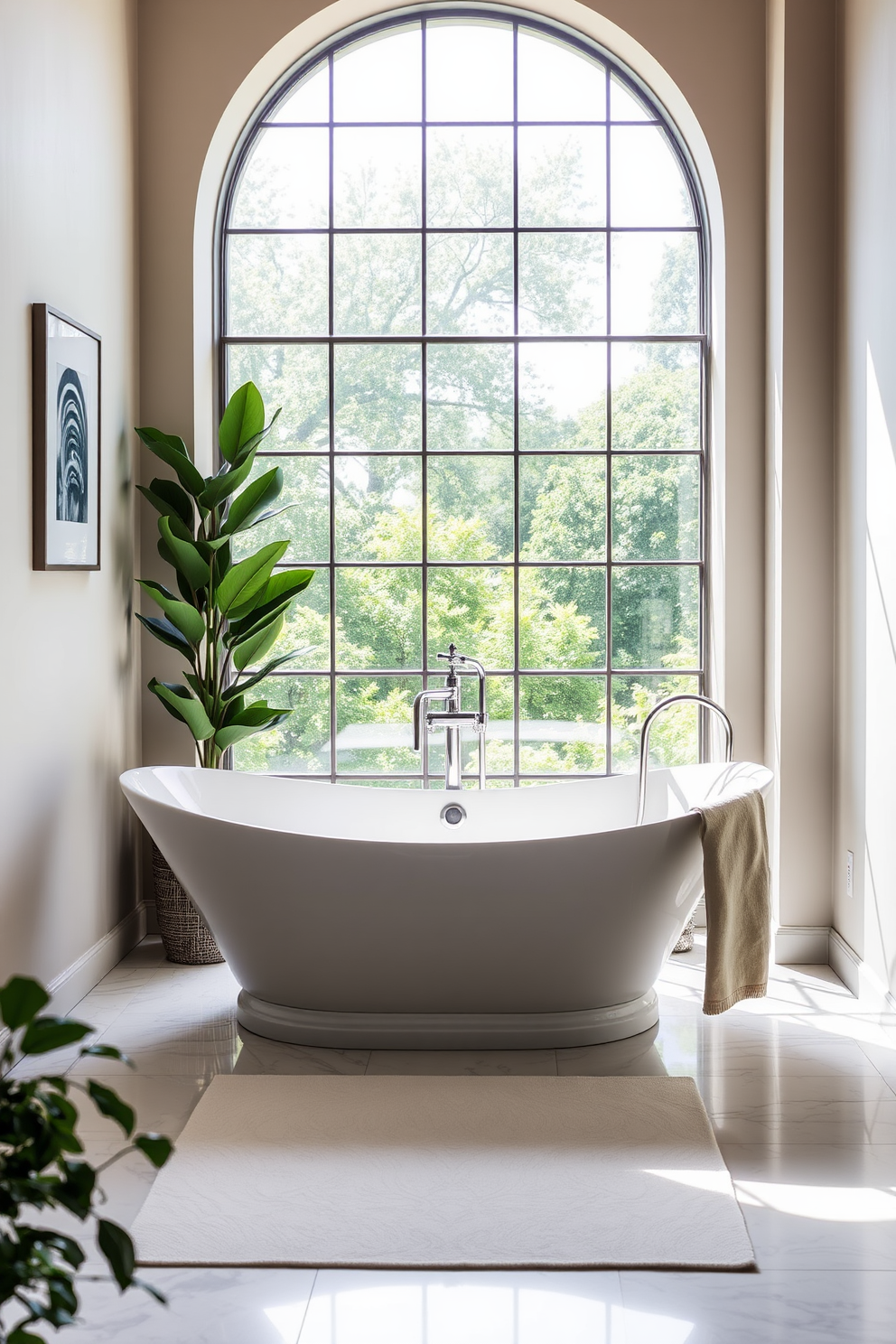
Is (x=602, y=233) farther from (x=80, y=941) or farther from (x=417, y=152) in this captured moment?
(x=80, y=941)

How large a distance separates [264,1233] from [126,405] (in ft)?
8.40

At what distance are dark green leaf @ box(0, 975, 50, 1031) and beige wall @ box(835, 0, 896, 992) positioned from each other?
2575 mm

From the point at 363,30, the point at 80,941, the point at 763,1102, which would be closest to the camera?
the point at 763,1102

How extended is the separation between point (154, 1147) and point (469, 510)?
320cm

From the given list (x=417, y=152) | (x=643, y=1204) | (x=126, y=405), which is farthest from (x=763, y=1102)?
(x=417, y=152)

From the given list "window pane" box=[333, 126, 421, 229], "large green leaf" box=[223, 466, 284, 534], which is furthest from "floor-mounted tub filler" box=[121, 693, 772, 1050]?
"window pane" box=[333, 126, 421, 229]

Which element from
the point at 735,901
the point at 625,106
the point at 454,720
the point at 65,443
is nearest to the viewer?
the point at 735,901

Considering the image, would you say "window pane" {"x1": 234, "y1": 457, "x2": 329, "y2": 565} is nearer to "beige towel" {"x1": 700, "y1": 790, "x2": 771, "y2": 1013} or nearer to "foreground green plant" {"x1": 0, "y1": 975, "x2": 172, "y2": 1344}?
"beige towel" {"x1": 700, "y1": 790, "x2": 771, "y2": 1013}

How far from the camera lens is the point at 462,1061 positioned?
2.82 meters

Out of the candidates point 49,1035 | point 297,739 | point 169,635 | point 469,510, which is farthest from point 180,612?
point 49,1035

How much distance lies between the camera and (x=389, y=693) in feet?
13.1

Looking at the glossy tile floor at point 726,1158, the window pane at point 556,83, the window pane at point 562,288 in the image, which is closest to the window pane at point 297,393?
the window pane at point 562,288

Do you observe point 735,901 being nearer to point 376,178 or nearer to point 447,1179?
point 447,1179

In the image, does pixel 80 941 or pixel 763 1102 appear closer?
pixel 763 1102
